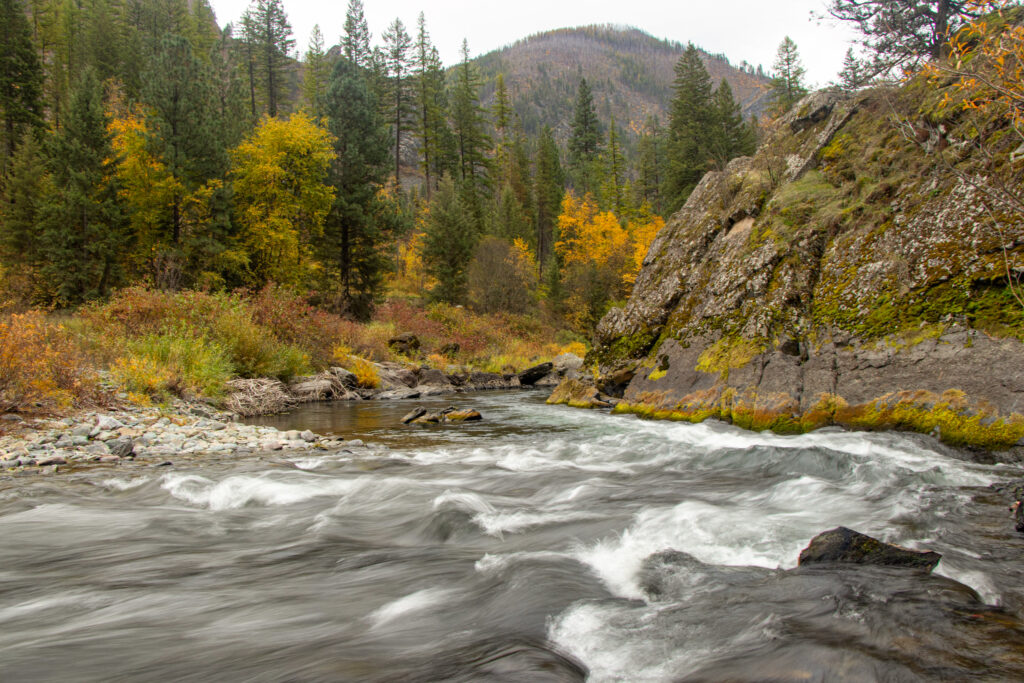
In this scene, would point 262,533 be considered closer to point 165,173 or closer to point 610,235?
point 165,173

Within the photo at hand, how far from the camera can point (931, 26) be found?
1752 centimetres

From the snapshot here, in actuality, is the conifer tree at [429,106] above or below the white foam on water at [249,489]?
above

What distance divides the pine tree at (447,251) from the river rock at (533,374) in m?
11.8

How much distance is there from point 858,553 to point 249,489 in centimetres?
574

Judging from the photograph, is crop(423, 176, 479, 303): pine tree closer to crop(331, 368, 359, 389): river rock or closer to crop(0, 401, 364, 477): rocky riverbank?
crop(331, 368, 359, 389): river rock

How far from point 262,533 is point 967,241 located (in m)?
9.18

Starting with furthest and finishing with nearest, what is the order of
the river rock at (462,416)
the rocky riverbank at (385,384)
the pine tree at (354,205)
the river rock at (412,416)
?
the pine tree at (354,205)
the rocky riverbank at (385,384)
the river rock at (462,416)
the river rock at (412,416)

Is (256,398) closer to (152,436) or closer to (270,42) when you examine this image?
(152,436)

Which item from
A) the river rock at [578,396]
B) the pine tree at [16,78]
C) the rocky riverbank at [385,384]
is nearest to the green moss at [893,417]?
the river rock at [578,396]

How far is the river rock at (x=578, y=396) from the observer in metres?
13.1

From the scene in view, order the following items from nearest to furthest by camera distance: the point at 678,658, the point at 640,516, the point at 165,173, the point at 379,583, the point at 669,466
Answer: the point at 678,658
the point at 379,583
the point at 640,516
the point at 669,466
the point at 165,173

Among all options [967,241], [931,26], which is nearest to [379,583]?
[967,241]

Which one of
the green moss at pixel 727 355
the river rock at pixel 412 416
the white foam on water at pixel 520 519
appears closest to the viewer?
the white foam on water at pixel 520 519

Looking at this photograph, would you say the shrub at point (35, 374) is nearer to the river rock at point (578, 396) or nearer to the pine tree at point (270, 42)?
the river rock at point (578, 396)
